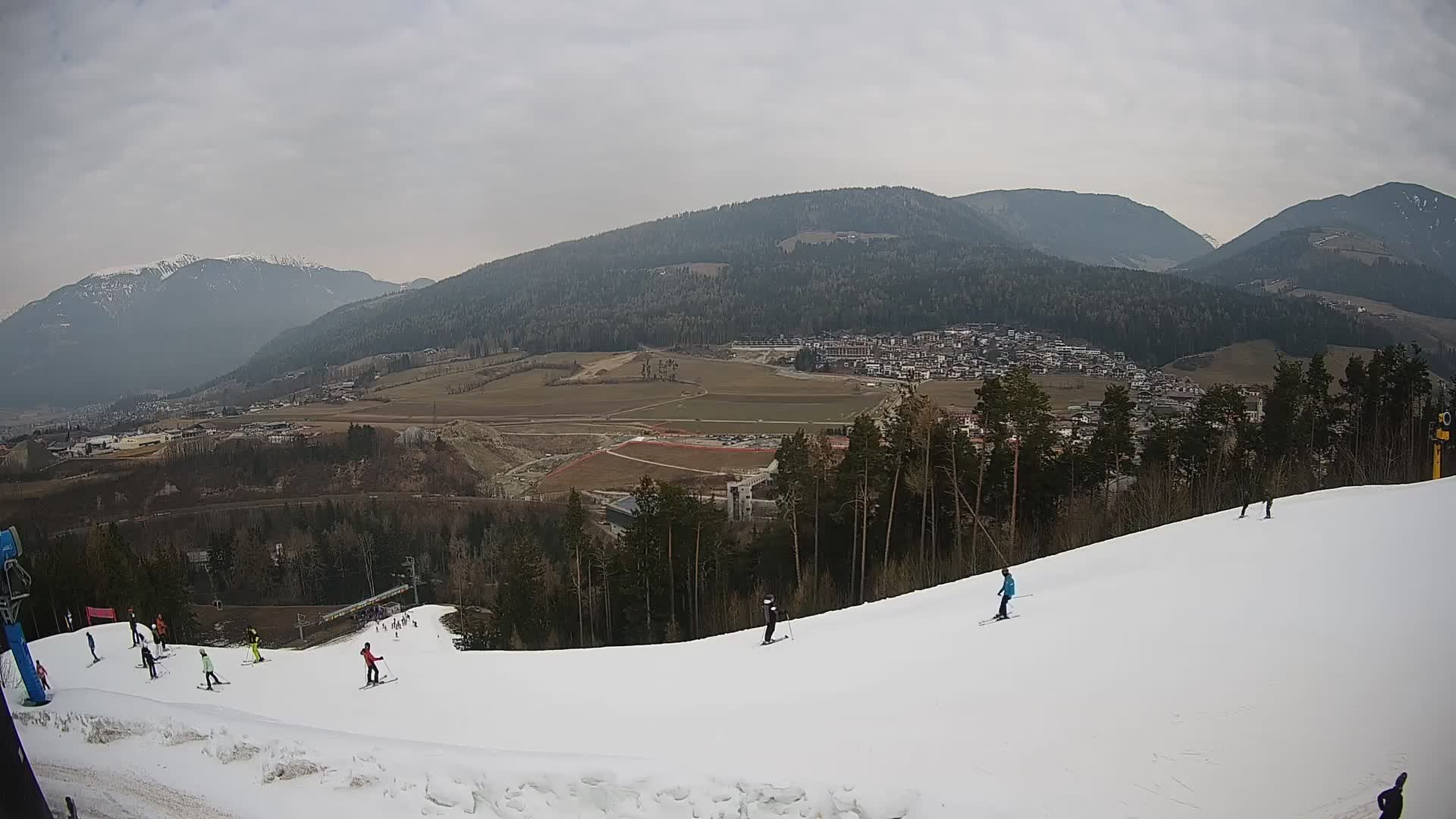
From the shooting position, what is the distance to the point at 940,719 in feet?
26.8

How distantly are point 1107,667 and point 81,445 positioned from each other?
301ft

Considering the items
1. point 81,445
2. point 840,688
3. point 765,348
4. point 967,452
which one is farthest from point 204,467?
point 765,348

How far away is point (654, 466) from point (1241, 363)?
8386cm

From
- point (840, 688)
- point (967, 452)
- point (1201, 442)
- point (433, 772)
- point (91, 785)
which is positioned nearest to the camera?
point (433, 772)

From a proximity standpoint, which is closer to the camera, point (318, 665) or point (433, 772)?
point (433, 772)

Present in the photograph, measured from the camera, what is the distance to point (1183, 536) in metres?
16.3

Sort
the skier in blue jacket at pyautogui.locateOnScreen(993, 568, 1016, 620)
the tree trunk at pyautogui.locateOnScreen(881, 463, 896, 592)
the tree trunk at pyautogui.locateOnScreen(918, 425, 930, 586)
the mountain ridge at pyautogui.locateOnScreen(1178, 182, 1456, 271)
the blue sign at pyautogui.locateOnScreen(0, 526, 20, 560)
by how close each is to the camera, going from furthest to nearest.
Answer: the tree trunk at pyautogui.locateOnScreen(881, 463, 896, 592), the tree trunk at pyautogui.locateOnScreen(918, 425, 930, 586), the mountain ridge at pyautogui.locateOnScreen(1178, 182, 1456, 271), the skier in blue jacket at pyautogui.locateOnScreen(993, 568, 1016, 620), the blue sign at pyautogui.locateOnScreen(0, 526, 20, 560)

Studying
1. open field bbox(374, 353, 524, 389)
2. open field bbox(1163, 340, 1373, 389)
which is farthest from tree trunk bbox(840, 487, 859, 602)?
open field bbox(374, 353, 524, 389)

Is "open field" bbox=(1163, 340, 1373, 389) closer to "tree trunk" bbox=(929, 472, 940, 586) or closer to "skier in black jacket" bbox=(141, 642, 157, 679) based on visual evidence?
"tree trunk" bbox=(929, 472, 940, 586)

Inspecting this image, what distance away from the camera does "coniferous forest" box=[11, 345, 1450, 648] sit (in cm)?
2617

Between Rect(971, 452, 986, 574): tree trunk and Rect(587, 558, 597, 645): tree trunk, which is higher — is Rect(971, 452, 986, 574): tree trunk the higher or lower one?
the higher one

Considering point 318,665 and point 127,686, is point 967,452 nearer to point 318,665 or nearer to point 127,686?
point 318,665

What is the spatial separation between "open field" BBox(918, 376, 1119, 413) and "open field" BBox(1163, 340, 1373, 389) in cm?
1191

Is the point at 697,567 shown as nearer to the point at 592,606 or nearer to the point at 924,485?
the point at 592,606
